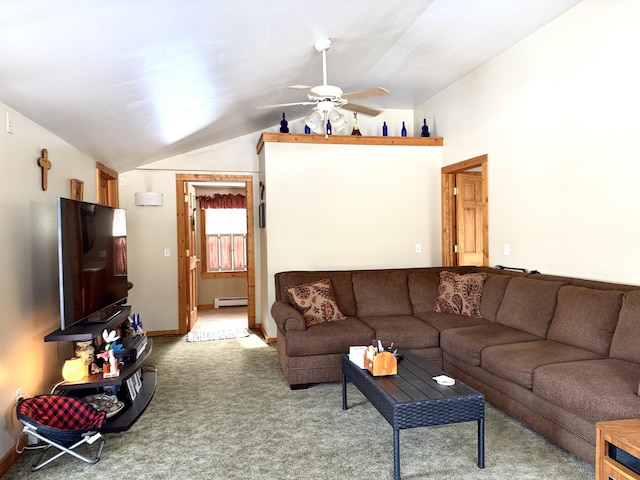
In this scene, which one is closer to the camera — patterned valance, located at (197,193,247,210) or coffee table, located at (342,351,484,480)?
coffee table, located at (342,351,484,480)

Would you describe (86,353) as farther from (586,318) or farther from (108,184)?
(586,318)

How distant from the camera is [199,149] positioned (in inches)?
229

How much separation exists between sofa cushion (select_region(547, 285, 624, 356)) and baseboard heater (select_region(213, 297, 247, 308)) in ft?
19.3

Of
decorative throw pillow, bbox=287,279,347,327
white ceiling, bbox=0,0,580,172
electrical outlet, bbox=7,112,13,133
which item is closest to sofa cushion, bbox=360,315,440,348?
decorative throw pillow, bbox=287,279,347,327

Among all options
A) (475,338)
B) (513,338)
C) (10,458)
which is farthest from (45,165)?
(513,338)

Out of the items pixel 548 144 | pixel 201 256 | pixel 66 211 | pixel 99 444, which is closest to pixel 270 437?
pixel 99 444

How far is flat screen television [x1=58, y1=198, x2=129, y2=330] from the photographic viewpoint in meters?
2.76

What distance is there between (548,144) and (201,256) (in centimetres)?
624

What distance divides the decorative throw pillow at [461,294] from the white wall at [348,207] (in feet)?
3.56

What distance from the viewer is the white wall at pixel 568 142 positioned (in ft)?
9.98

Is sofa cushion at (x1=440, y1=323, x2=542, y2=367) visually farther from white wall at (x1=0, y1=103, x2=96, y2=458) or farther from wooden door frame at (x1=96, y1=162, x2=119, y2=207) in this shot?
wooden door frame at (x1=96, y1=162, x2=119, y2=207)

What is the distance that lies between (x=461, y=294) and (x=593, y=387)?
193 centimetres

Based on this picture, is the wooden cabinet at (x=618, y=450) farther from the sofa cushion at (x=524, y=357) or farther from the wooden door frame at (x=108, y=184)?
the wooden door frame at (x=108, y=184)

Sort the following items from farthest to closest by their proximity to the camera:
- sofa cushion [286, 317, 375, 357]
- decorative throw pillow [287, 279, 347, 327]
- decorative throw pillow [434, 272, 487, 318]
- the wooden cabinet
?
decorative throw pillow [434, 272, 487, 318] → decorative throw pillow [287, 279, 347, 327] → sofa cushion [286, 317, 375, 357] → the wooden cabinet
